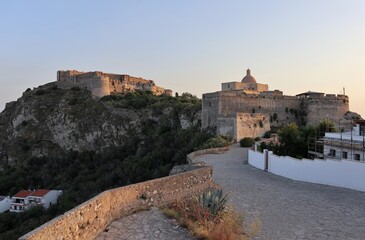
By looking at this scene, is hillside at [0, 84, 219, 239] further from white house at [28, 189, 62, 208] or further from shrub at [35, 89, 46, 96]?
white house at [28, 189, 62, 208]

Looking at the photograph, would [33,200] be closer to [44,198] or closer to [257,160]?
[44,198]

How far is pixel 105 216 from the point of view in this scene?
5.75m

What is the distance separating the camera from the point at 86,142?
133 ft

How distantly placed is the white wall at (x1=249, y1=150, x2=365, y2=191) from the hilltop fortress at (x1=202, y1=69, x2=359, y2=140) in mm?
14416

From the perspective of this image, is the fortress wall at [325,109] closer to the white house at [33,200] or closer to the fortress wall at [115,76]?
the white house at [33,200]

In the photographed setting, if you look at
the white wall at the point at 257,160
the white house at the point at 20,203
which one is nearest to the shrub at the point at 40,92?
the white house at the point at 20,203

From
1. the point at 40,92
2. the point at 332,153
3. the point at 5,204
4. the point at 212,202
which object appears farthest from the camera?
the point at 40,92

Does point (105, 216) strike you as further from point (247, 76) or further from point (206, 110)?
point (247, 76)

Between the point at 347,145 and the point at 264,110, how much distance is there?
18632 millimetres

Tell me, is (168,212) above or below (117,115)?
below

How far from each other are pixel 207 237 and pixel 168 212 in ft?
4.61

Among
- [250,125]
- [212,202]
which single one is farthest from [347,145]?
[250,125]

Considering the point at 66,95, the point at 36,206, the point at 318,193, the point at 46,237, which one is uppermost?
the point at 66,95

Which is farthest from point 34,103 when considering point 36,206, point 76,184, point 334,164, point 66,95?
point 334,164
